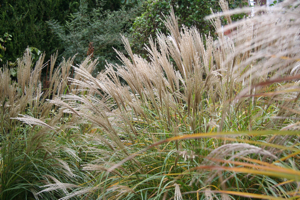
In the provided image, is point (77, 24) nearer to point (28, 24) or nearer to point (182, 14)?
point (28, 24)

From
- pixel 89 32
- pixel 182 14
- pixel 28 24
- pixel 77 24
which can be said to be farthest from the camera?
pixel 89 32

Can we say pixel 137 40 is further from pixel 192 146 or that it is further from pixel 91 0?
pixel 192 146

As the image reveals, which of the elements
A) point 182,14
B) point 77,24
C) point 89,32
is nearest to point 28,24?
point 77,24

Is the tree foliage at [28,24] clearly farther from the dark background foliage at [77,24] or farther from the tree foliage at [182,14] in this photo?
the tree foliage at [182,14]

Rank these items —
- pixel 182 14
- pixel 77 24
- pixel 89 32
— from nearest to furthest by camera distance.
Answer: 1. pixel 182 14
2. pixel 77 24
3. pixel 89 32

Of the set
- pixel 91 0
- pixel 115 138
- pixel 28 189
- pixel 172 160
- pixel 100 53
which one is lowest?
pixel 28 189

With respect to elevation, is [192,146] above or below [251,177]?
above

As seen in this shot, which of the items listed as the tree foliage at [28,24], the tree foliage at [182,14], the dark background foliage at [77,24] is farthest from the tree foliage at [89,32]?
the tree foliage at [182,14]

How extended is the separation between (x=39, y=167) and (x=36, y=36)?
404cm

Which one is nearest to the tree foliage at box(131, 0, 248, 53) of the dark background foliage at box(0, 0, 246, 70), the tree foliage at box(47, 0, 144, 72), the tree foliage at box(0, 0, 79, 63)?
the dark background foliage at box(0, 0, 246, 70)

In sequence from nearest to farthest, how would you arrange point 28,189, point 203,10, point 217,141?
point 217,141, point 28,189, point 203,10

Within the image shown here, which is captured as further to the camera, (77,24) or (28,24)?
(77,24)

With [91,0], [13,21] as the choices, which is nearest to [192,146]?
[13,21]

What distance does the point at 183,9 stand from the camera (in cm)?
493
